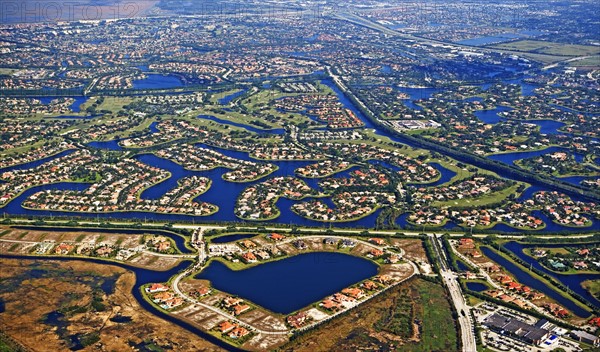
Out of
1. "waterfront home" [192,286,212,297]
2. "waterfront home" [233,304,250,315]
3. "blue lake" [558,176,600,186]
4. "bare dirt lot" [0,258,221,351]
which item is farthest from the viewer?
"blue lake" [558,176,600,186]

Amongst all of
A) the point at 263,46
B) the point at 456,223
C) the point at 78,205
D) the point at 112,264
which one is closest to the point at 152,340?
the point at 112,264

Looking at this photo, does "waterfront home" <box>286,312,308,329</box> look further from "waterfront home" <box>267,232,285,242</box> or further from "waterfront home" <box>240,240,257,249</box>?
"waterfront home" <box>267,232,285,242</box>

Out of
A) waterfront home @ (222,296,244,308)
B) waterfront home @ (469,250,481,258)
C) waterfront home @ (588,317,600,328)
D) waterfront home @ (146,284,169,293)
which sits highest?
waterfront home @ (588,317,600,328)

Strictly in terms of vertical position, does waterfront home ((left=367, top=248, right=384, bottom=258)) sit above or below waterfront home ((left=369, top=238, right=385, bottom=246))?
below

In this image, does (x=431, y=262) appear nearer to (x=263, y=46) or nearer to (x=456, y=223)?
(x=456, y=223)

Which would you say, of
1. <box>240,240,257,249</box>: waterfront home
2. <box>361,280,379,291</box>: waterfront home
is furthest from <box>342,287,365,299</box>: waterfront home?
<box>240,240,257,249</box>: waterfront home

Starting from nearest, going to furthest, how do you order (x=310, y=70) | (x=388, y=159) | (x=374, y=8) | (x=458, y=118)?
(x=388, y=159) < (x=458, y=118) < (x=310, y=70) < (x=374, y=8)
